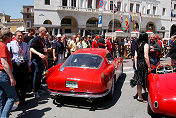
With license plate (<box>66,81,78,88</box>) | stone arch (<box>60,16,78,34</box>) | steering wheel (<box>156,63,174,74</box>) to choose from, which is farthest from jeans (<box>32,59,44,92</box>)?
stone arch (<box>60,16,78,34</box>)

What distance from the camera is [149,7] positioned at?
42.6 m

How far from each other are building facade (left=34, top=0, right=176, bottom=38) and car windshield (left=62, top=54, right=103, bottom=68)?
824 inches

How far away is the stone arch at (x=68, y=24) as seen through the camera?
119 ft

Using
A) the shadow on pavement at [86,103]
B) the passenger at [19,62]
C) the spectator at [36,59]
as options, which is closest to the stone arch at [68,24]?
the spectator at [36,59]

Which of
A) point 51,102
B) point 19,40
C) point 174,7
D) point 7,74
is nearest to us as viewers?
point 7,74

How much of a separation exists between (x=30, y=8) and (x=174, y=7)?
58.6 m

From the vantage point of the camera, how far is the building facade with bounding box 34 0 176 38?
3164 cm

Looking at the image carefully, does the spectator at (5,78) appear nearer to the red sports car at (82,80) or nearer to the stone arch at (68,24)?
the red sports car at (82,80)

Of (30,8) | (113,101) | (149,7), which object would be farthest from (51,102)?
(30,8)

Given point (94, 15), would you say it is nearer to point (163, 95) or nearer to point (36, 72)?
point (36, 72)

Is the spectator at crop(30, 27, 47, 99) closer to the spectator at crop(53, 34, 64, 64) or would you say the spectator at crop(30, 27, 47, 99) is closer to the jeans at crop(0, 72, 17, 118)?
the jeans at crop(0, 72, 17, 118)

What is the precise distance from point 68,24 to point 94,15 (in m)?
6.30

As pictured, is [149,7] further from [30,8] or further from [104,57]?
[30,8]

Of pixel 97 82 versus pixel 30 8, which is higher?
pixel 30 8
